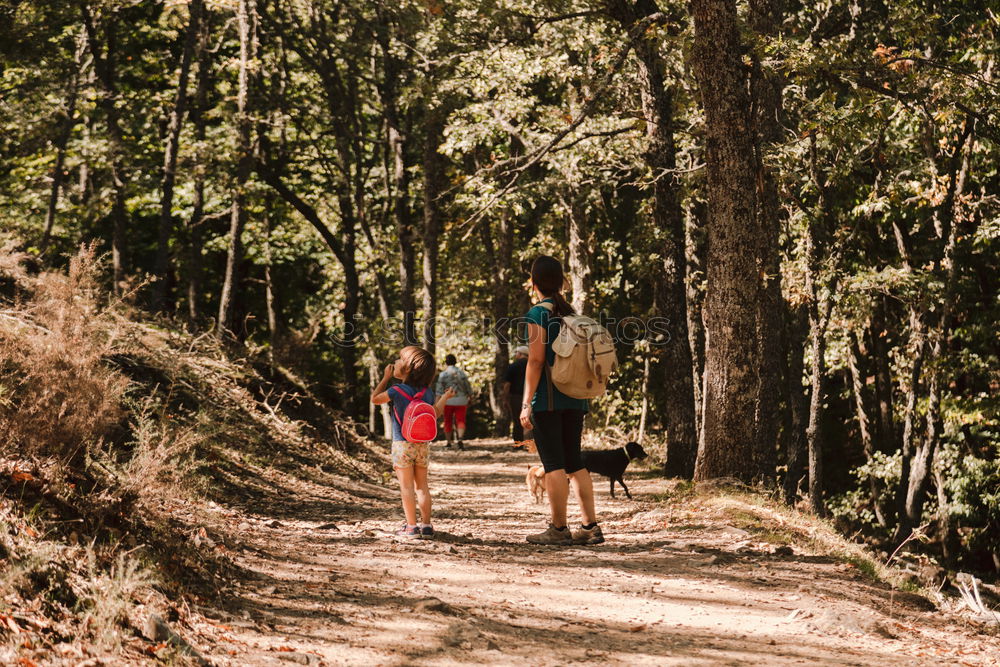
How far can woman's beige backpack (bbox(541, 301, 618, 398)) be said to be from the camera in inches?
298

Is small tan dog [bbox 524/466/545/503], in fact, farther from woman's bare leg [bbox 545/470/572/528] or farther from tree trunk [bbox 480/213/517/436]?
tree trunk [bbox 480/213/517/436]

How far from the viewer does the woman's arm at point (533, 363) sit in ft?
24.9

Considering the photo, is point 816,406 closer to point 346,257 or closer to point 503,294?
point 346,257

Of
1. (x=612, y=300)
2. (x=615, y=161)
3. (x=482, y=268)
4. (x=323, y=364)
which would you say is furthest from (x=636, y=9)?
(x=323, y=364)

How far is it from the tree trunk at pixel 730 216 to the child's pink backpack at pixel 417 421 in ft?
10.9

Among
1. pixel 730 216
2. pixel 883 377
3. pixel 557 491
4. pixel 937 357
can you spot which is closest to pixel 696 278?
pixel 937 357

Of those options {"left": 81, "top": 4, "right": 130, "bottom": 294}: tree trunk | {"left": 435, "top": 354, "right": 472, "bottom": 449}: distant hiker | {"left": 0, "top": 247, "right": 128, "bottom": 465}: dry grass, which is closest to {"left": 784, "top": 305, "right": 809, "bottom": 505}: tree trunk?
{"left": 435, "top": 354, "right": 472, "bottom": 449}: distant hiker

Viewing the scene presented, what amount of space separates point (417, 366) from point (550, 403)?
127 cm

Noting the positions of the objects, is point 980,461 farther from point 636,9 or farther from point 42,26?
point 42,26

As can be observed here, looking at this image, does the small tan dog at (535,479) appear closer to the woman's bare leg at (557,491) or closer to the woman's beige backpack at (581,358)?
the woman's bare leg at (557,491)

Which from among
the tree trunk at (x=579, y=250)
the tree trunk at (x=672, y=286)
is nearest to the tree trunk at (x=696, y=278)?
the tree trunk at (x=672, y=286)

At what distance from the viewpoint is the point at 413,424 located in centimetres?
820

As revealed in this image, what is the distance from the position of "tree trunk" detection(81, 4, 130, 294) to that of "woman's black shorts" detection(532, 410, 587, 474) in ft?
41.2

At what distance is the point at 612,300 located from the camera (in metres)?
28.2
